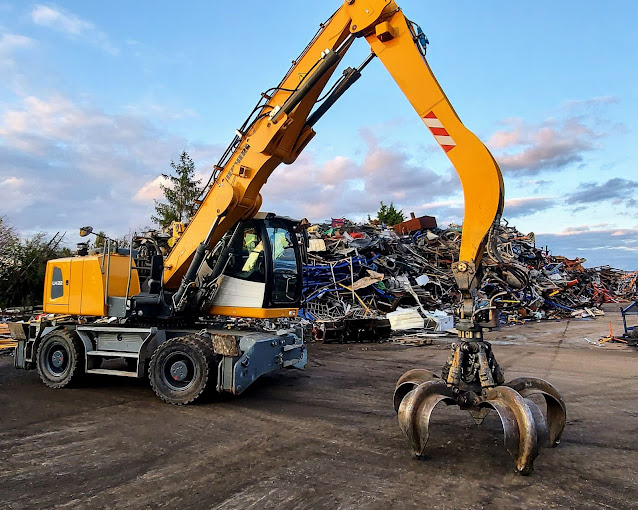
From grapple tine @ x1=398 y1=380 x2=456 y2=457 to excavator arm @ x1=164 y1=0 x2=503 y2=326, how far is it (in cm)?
94

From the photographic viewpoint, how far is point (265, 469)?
14.9 feet

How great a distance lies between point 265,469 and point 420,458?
1561 mm

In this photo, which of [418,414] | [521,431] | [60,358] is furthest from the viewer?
[60,358]

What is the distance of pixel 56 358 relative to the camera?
8.29 meters

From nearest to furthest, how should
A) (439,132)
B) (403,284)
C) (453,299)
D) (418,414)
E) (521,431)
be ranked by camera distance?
(521,431) < (418,414) < (439,132) < (403,284) < (453,299)

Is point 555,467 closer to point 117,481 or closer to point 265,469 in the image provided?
point 265,469

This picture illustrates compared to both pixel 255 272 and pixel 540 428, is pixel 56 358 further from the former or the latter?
pixel 540 428

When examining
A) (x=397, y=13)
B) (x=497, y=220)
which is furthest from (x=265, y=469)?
(x=397, y=13)

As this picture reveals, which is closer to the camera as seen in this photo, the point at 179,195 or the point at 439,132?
the point at 439,132

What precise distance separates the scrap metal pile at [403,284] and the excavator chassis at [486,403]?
8.11 meters

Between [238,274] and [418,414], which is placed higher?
[238,274]

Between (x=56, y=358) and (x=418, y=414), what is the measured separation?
6.81m

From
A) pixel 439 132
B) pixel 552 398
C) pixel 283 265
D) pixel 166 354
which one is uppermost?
pixel 439 132

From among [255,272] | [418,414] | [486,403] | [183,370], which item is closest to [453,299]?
[255,272]
